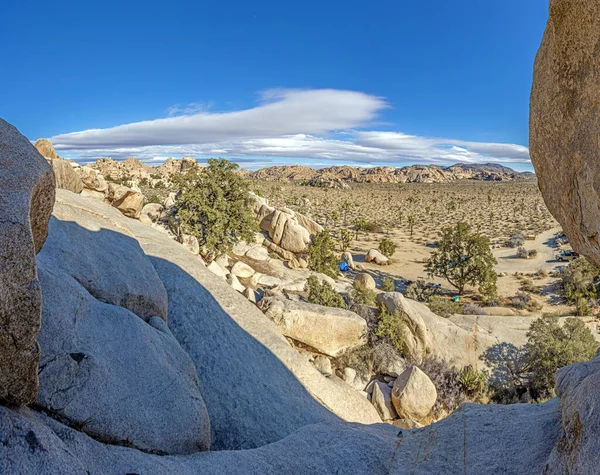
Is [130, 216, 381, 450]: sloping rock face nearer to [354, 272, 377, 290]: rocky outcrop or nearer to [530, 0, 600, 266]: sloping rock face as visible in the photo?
[530, 0, 600, 266]: sloping rock face

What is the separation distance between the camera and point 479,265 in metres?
24.4

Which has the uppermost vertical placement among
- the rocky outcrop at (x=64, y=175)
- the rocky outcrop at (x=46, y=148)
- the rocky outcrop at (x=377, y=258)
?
the rocky outcrop at (x=46, y=148)

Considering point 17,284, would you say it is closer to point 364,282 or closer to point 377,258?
point 364,282

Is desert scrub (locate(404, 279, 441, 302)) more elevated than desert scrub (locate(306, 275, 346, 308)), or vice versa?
desert scrub (locate(306, 275, 346, 308))

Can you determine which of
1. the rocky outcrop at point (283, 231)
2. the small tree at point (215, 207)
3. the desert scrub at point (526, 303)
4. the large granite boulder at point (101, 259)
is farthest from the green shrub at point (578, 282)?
the large granite boulder at point (101, 259)

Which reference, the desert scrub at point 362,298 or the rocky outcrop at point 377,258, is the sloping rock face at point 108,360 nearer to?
the desert scrub at point 362,298

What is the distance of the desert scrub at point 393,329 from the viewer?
1380 centimetres

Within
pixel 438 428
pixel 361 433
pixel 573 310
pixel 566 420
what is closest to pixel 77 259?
pixel 361 433

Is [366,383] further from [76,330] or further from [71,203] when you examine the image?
[71,203]

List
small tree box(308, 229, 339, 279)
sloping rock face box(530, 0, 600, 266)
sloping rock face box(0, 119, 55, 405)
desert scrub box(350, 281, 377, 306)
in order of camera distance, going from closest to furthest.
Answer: sloping rock face box(0, 119, 55, 405), sloping rock face box(530, 0, 600, 266), desert scrub box(350, 281, 377, 306), small tree box(308, 229, 339, 279)

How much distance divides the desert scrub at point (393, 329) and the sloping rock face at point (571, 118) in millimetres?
8274

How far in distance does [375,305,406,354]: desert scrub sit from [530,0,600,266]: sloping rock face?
8274mm

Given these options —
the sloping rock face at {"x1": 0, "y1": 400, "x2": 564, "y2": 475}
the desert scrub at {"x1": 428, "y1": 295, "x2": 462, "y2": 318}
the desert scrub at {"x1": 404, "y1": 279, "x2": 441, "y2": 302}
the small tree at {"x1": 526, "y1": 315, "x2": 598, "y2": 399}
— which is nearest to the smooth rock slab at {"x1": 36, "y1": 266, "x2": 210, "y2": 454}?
the sloping rock face at {"x1": 0, "y1": 400, "x2": 564, "y2": 475}

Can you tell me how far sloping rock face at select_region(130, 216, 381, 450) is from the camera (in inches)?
308
